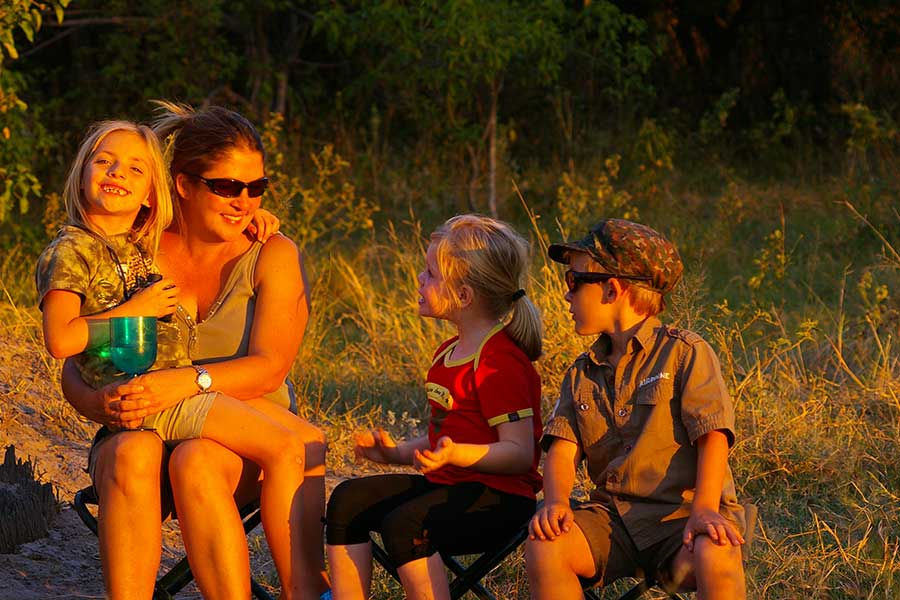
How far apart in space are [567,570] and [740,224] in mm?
6718

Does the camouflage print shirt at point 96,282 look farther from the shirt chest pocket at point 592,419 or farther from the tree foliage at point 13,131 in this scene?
the tree foliage at point 13,131

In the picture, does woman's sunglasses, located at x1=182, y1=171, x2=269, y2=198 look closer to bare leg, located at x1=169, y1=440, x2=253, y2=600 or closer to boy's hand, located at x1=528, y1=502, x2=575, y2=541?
bare leg, located at x1=169, y1=440, x2=253, y2=600

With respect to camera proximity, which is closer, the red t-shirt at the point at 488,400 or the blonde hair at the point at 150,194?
the red t-shirt at the point at 488,400

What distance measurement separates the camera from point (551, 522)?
9.41ft

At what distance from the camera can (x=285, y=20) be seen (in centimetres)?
1109

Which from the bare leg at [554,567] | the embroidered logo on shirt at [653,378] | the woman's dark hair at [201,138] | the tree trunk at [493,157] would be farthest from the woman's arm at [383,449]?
the tree trunk at [493,157]

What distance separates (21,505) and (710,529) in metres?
2.29

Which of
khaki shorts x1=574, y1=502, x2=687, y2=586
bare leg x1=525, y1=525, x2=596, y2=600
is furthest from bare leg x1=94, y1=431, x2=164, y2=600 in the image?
khaki shorts x1=574, y1=502, x2=687, y2=586

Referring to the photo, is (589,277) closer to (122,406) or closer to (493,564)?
(493,564)

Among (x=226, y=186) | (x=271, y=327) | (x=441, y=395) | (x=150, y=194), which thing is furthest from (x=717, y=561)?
(x=150, y=194)

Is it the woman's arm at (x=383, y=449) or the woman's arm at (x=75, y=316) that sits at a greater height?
the woman's arm at (x=75, y=316)

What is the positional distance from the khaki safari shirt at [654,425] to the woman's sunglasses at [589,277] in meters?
0.12

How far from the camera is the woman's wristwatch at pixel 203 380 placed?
3.18 metres

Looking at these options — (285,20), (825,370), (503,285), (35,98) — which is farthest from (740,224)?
(503,285)
